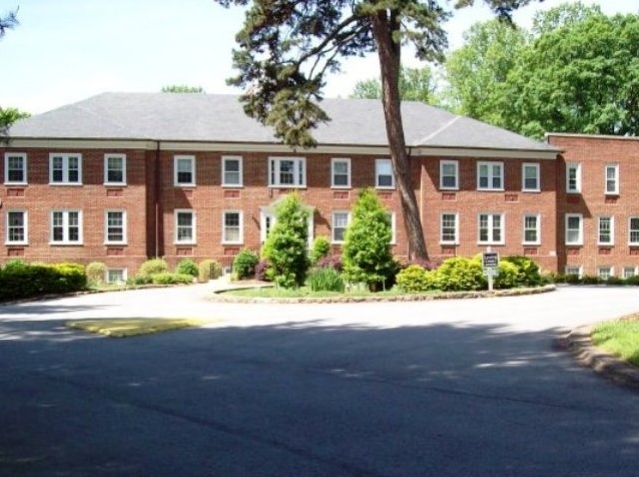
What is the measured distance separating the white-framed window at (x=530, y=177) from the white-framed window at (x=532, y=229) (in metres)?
1.52

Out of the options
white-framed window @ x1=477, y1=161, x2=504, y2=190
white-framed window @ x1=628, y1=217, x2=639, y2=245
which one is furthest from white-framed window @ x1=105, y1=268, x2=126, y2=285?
white-framed window @ x1=628, y1=217, x2=639, y2=245

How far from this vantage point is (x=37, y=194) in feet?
135

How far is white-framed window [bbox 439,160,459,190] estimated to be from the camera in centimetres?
4500

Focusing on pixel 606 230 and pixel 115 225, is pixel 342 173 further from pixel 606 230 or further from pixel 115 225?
pixel 606 230

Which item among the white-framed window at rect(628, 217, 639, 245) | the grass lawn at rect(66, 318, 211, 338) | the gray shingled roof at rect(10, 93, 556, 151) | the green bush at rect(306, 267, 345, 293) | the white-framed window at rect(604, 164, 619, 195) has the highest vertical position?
the gray shingled roof at rect(10, 93, 556, 151)

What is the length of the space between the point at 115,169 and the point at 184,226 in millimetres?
4495

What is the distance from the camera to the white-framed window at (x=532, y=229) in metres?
46.3

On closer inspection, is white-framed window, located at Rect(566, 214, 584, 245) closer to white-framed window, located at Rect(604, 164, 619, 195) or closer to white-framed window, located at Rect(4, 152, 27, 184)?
white-framed window, located at Rect(604, 164, 619, 195)

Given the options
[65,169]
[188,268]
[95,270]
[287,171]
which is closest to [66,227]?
[65,169]

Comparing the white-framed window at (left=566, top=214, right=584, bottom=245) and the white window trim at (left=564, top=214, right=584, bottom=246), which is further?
the white-framed window at (left=566, top=214, right=584, bottom=245)

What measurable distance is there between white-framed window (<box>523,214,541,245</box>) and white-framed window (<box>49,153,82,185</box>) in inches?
952

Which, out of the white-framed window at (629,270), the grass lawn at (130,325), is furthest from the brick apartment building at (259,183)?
the grass lawn at (130,325)

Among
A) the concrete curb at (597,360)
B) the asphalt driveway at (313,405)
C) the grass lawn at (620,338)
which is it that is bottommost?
the asphalt driveway at (313,405)

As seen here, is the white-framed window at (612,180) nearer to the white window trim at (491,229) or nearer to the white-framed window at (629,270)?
the white-framed window at (629,270)
